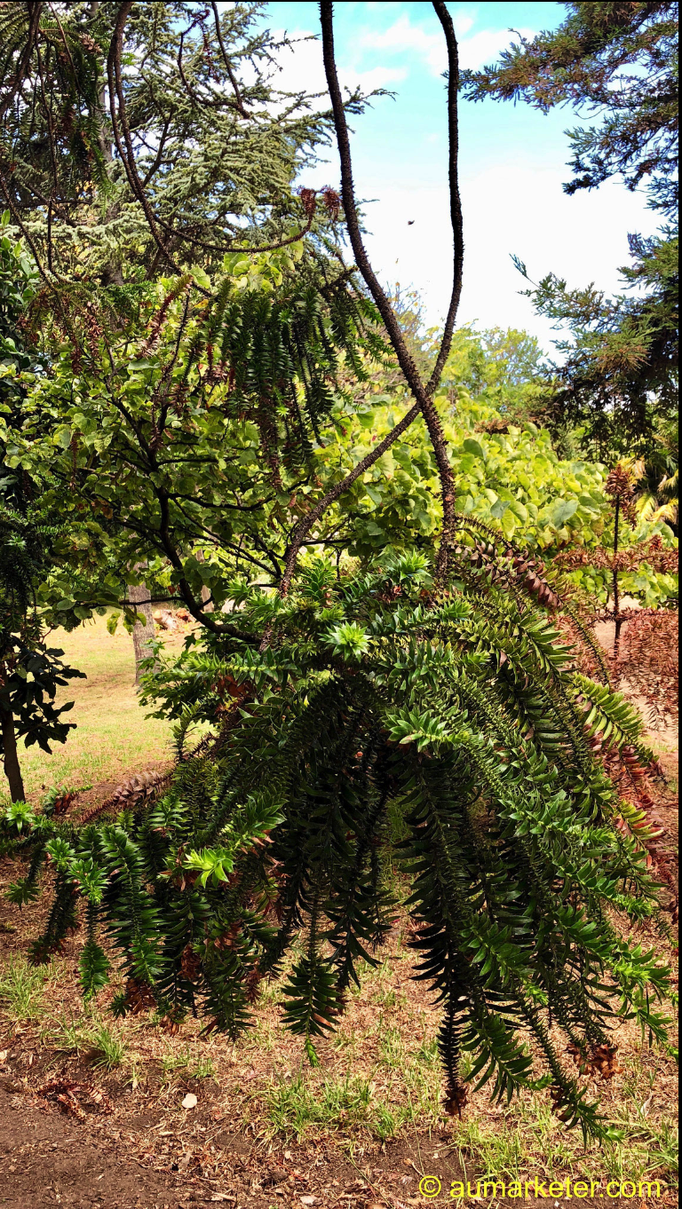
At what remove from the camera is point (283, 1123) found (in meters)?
2.36

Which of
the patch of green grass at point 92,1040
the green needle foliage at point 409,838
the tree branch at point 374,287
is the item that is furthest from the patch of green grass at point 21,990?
the tree branch at point 374,287

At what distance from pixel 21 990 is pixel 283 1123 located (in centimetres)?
130

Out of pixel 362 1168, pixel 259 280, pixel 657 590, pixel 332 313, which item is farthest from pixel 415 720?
pixel 657 590

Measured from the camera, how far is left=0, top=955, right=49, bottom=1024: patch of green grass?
118 inches

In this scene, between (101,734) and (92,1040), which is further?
(101,734)

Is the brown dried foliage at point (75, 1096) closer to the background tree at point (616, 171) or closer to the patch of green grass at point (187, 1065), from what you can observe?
the patch of green grass at point (187, 1065)

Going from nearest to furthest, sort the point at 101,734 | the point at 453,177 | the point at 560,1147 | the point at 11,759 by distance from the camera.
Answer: the point at 453,177 → the point at 560,1147 → the point at 11,759 → the point at 101,734

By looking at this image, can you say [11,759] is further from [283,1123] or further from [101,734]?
[101,734]

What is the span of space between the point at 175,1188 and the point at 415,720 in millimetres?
2122

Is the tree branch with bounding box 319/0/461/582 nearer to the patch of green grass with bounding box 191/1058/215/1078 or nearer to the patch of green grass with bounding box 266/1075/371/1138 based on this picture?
the patch of green grass with bounding box 266/1075/371/1138

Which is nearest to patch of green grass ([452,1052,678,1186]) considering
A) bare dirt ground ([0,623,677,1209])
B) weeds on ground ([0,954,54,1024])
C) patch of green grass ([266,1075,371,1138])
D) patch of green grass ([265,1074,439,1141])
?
bare dirt ground ([0,623,677,1209])

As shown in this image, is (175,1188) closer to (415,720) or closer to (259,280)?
(415,720)

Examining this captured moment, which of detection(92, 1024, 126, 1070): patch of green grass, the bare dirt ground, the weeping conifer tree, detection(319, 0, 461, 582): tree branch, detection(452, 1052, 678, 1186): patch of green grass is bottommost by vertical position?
detection(452, 1052, 678, 1186): patch of green grass

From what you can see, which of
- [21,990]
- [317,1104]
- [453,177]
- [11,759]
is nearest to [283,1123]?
[317,1104]
